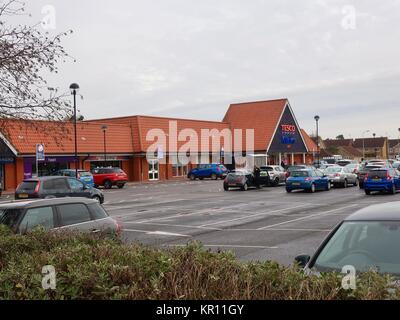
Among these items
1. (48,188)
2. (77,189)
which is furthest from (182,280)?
(77,189)

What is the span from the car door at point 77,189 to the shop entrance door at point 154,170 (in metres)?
30.8

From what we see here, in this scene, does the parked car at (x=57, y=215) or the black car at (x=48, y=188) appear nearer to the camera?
the parked car at (x=57, y=215)

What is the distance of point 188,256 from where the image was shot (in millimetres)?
4418

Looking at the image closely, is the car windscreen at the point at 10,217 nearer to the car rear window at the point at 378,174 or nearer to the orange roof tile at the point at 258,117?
the car rear window at the point at 378,174

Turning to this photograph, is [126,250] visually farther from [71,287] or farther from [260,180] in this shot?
[260,180]

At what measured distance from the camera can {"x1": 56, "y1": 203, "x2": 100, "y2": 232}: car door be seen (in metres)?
9.98

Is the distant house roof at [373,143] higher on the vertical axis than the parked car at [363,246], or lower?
higher

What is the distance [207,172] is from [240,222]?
119 feet

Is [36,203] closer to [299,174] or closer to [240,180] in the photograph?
[299,174]

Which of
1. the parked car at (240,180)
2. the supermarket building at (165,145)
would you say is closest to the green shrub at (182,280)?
the supermarket building at (165,145)

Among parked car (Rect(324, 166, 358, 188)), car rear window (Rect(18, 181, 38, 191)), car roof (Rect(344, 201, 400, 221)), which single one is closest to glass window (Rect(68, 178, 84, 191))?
car rear window (Rect(18, 181, 38, 191))

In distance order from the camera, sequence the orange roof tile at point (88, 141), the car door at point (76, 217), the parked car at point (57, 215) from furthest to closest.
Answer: the orange roof tile at point (88, 141) < the car door at point (76, 217) < the parked car at point (57, 215)

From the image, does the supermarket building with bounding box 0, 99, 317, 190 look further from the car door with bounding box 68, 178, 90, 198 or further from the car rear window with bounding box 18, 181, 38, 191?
the car door with bounding box 68, 178, 90, 198

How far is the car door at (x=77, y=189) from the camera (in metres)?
22.0
